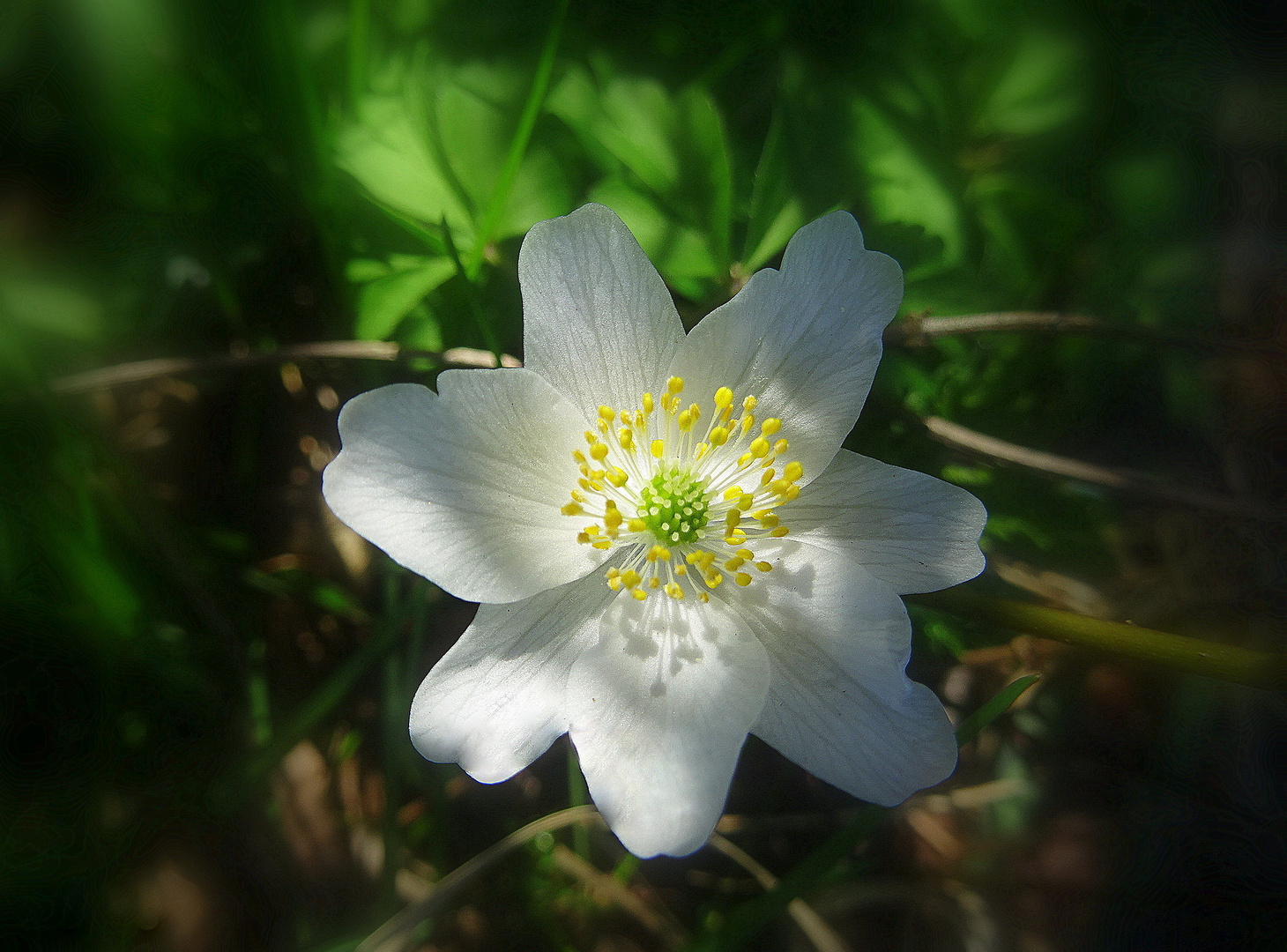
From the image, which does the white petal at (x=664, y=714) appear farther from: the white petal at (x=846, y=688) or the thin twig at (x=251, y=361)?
the thin twig at (x=251, y=361)

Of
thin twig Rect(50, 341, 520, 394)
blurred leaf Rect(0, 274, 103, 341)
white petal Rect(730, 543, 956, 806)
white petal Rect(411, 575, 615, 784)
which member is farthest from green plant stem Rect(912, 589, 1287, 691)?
blurred leaf Rect(0, 274, 103, 341)

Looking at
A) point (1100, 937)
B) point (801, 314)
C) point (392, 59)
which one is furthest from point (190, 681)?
point (1100, 937)

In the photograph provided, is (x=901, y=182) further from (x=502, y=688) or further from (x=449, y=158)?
(x=502, y=688)

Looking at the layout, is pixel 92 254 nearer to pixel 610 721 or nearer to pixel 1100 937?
pixel 610 721

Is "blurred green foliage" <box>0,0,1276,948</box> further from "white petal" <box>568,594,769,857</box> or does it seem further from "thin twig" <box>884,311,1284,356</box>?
"white petal" <box>568,594,769,857</box>

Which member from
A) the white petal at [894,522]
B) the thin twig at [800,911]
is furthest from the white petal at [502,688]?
the thin twig at [800,911]
